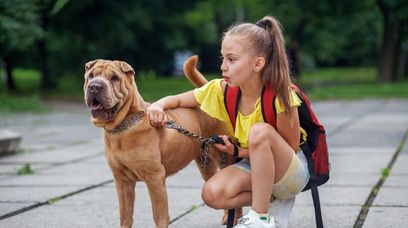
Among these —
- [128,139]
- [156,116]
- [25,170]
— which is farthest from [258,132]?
[25,170]

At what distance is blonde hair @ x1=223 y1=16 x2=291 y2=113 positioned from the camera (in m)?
4.01

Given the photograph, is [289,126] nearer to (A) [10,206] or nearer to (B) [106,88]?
(B) [106,88]

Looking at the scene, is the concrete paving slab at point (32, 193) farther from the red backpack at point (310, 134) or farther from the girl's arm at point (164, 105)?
the red backpack at point (310, 134)

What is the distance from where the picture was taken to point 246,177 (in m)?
4.22

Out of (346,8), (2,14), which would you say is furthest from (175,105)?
(346,8)

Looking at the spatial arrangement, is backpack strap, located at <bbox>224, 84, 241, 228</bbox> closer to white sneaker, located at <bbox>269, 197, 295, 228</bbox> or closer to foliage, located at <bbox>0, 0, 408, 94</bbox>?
white sneaker, located at <bbox>269, 197, 295, 228</bbox>

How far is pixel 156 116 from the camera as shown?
420 cm

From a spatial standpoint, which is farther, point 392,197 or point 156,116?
point 392,197

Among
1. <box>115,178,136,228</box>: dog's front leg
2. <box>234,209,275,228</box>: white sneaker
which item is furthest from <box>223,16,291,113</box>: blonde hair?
<box>115,178,136,228</box>: dog's front leg

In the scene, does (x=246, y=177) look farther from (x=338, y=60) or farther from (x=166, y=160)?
(x=338, y=60)

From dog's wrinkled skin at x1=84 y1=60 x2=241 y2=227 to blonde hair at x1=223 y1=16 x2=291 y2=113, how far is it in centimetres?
71

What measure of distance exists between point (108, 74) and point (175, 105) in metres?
0.64

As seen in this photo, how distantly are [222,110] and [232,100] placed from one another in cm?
15

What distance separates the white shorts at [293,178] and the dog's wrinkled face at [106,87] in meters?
0.86
